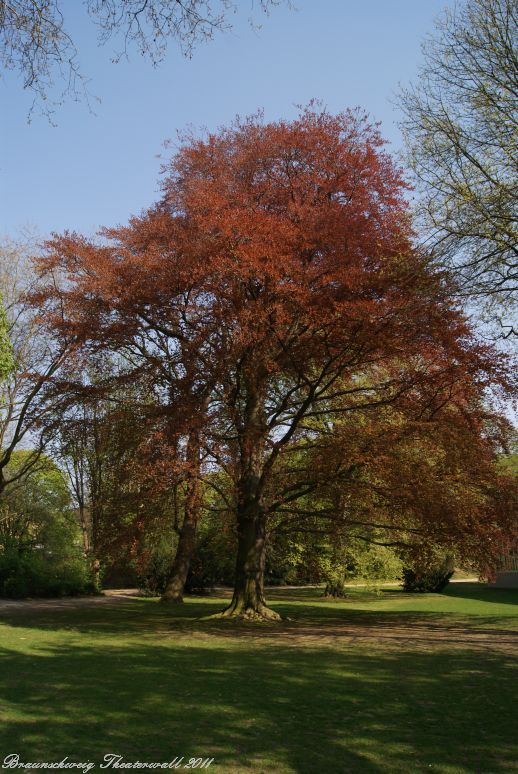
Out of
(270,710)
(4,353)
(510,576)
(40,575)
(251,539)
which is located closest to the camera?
(270,710)

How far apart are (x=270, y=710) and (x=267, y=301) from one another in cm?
852

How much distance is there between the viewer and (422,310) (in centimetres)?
1110

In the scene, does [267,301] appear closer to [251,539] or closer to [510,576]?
[251,539]

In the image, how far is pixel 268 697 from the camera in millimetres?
6250

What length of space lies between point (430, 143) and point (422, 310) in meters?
2.68

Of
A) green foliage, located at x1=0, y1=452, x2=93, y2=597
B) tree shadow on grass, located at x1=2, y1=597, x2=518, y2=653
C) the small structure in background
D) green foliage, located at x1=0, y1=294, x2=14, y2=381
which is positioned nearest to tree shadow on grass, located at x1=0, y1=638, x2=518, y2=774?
tree shadow on grass, located at x1=2, y1=597, x2=518, y2=653

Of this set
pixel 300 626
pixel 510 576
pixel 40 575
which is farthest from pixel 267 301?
pixel 510 576

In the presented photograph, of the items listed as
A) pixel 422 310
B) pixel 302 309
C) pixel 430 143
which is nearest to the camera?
pixel 430 143

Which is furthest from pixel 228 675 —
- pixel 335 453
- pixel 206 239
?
pixel 206 239

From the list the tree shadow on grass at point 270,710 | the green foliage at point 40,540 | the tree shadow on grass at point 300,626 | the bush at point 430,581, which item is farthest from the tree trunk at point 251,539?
the bush at point 430,581

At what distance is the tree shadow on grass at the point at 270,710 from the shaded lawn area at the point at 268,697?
0.01 m

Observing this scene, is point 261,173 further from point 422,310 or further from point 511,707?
point 511,707

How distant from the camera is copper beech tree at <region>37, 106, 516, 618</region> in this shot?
11.9 meters

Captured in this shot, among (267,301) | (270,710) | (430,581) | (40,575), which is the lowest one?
(270,710)
